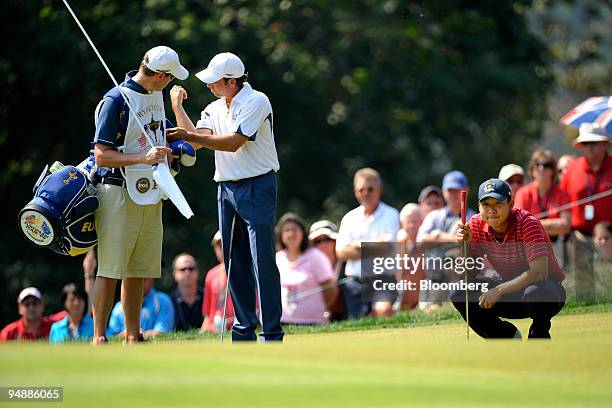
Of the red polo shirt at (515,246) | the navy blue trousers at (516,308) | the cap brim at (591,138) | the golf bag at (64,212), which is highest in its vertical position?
the cap brim at (591,138)

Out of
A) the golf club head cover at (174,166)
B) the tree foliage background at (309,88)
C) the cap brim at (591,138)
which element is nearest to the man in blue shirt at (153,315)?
the golf club head cover at (174,166)

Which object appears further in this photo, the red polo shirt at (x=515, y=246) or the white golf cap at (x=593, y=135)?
the white golf cap at (x=593, y=135)

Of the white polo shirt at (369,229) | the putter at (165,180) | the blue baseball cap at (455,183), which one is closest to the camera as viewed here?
the putter at (165,180)

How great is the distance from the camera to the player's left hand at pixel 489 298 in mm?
10125

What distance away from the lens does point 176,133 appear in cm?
1046

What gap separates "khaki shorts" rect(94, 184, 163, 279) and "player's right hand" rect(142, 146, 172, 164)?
0.41 metres

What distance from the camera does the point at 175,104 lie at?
10.7 metres

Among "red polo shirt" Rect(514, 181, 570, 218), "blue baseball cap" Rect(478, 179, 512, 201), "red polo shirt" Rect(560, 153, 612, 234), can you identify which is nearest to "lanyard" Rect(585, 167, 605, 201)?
"red polo shirt" Rect(560, 153, 612, 234)

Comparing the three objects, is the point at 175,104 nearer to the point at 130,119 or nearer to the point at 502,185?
the point at 130,119

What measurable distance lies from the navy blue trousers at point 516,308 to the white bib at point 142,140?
2.20 metres

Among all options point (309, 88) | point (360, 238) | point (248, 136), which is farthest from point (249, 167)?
point (309, 88)

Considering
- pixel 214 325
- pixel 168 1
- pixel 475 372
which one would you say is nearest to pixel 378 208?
pixel 214 325

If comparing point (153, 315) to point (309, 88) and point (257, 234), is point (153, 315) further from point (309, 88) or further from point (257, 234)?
point (309, 88)

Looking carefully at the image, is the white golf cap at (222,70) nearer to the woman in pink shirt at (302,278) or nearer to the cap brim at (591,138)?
the woman in pink shirt at (302,278)
